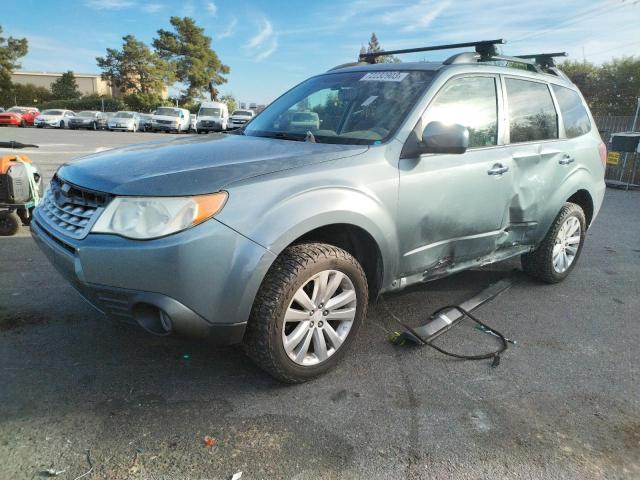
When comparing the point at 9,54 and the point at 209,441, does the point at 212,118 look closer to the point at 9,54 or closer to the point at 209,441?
the point at 209,441

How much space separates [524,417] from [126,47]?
60.7m

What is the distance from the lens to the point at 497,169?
3.50 metres

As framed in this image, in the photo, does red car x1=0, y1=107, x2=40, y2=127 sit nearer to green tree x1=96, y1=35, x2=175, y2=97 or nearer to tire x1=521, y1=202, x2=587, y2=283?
green tree x1=96, y1=35, x2=175, y2=97

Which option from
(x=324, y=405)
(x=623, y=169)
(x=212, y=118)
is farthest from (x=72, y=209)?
(x=212, y=118)

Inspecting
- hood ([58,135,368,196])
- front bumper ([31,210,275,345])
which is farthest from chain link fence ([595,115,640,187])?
front bumper ([31,210,275,345])

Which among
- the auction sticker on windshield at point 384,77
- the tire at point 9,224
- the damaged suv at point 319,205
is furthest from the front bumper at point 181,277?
the tire at point 9,224

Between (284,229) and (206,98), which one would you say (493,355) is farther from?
(206,98)

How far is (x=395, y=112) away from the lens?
3164mm

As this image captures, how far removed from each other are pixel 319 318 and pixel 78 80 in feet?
278

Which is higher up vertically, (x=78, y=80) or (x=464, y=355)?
(x=78, y=80)

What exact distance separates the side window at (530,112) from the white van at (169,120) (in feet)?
96.0

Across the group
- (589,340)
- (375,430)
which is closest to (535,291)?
(589,340)

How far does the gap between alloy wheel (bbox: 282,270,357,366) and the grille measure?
1.05 m

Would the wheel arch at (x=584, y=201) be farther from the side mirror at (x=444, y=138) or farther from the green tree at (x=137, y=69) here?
the green tree at (x=137, y=69)
